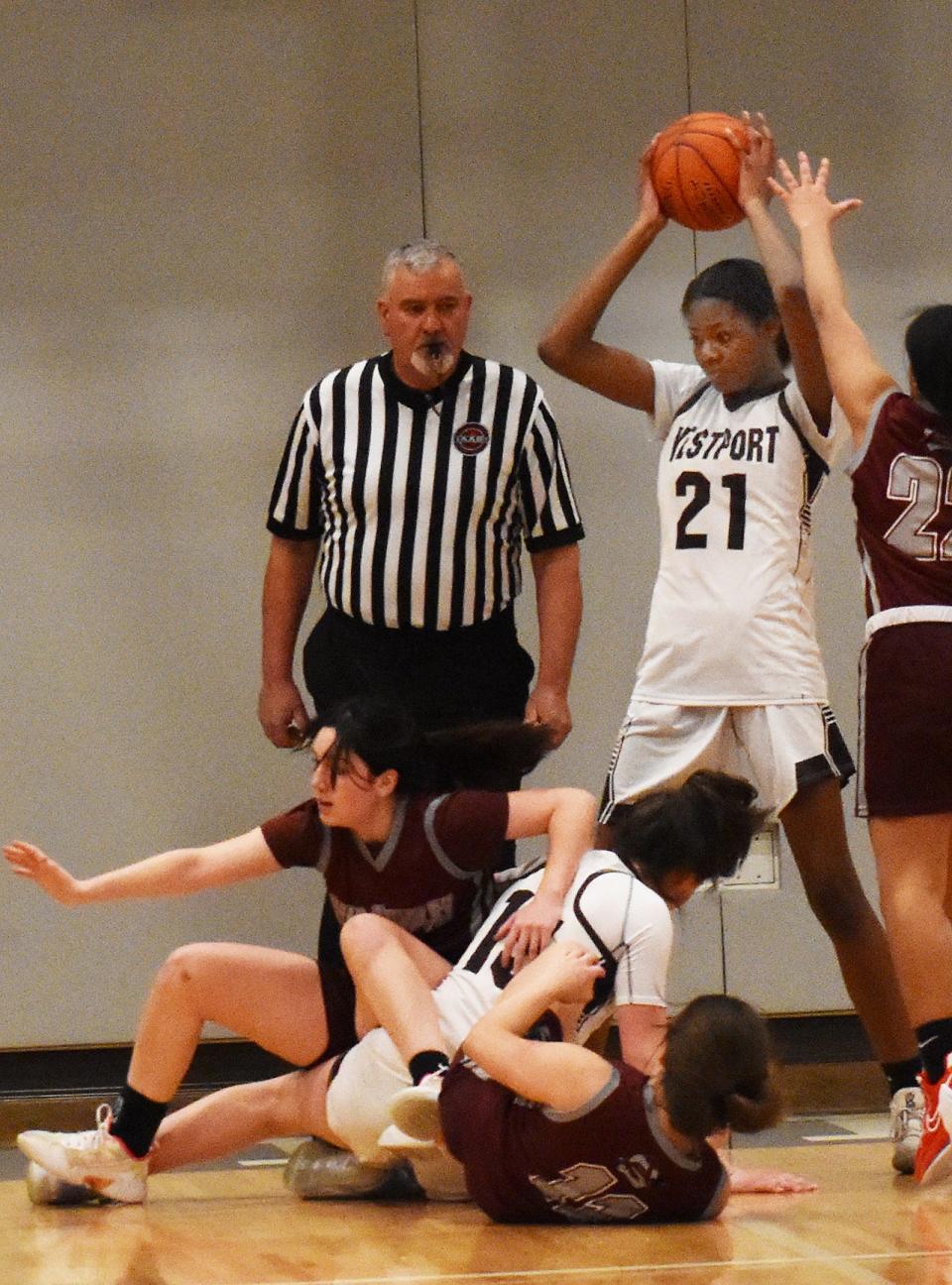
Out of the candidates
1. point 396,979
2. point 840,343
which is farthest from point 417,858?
point 840,343

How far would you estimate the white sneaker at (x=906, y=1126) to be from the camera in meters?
4.20

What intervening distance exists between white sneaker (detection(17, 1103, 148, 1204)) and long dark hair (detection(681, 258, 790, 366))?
2.22 m

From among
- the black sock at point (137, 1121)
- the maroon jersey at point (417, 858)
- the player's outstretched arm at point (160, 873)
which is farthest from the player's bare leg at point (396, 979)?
the black sock at point (137, 1121)

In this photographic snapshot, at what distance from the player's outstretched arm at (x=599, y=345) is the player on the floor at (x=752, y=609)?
0.02 meters

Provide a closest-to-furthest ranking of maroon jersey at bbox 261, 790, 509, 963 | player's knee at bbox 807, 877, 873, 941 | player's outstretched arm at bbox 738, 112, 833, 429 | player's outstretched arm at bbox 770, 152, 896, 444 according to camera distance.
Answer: player's outstretched arm at bbox 770, 152, 896, 444, maroon jersey at bbox 261, 790, 509, 963, player's outstretched arm at bbox 738, 112, 833, 429, player's knee at bbox 807, 877, 873, 941

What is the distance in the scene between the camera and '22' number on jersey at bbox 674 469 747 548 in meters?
4.59

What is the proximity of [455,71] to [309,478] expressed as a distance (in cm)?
163

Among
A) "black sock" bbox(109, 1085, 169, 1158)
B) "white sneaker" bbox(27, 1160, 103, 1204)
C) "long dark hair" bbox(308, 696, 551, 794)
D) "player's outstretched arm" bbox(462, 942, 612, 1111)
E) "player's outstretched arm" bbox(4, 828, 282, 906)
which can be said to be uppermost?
"long dark hair" bbox(308, 696, 551, 794)

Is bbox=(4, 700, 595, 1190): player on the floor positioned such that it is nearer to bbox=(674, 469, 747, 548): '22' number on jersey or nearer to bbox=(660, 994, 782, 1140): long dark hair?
bbox=(660, 994, 782, 1140): long dark hair

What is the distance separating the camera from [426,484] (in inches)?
187

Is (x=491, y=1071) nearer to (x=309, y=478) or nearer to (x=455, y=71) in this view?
(x=309, y=478)

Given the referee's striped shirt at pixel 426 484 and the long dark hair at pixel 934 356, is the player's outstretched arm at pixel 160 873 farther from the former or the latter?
A: the long dark hair at pixel 934 356

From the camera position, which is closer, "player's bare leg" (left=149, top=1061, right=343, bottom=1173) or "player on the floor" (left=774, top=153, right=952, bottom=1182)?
"player on the floor" (left=774, top=153, right=952, bottom=1182)

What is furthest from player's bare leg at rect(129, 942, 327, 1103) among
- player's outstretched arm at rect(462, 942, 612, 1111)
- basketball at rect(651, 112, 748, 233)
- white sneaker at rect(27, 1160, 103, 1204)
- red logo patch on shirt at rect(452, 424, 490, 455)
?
basketball at rect(651, 112, 748, 233)
